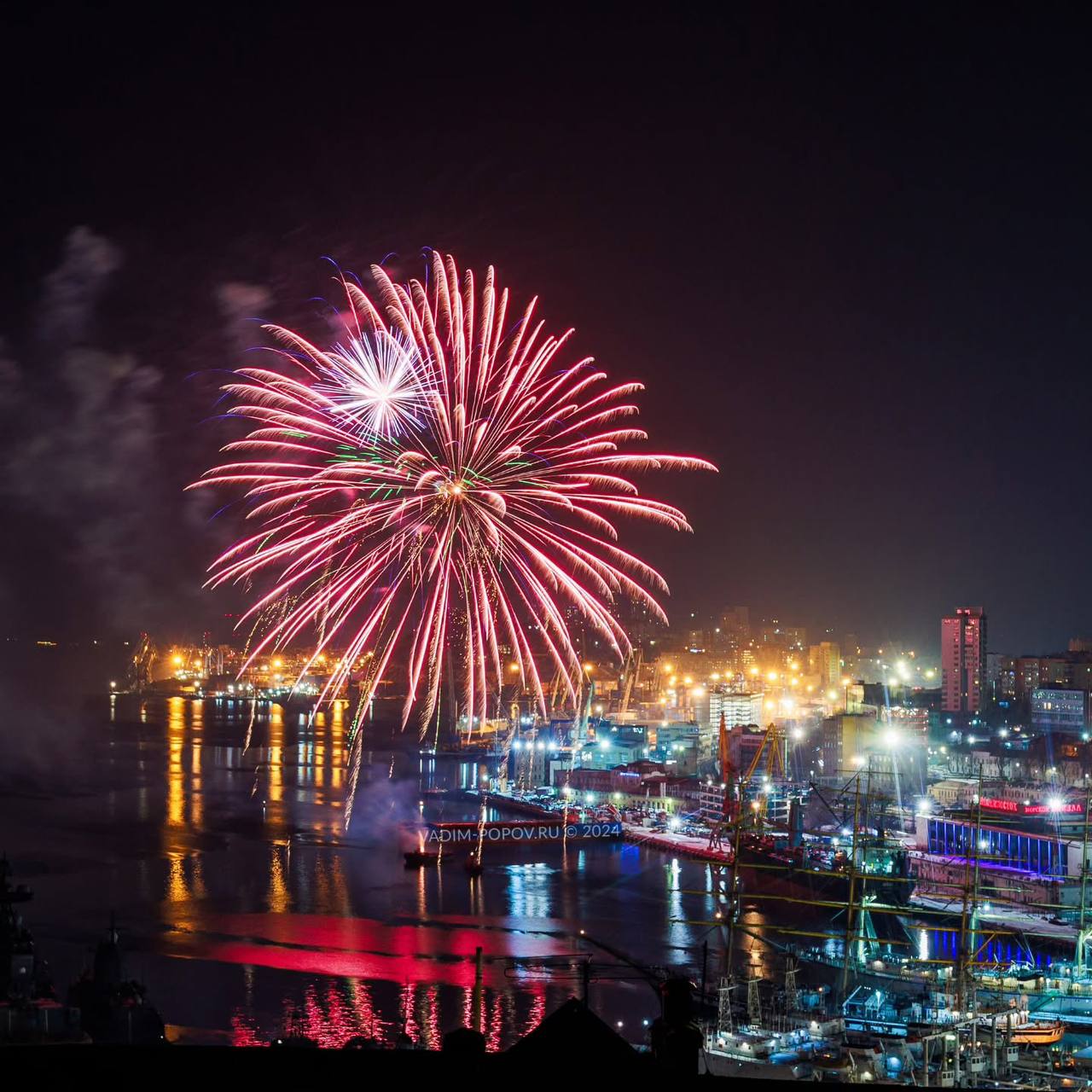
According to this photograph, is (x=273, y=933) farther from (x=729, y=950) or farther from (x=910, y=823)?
(x=910, y=823)

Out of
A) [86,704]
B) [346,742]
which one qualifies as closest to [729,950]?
[346,742]

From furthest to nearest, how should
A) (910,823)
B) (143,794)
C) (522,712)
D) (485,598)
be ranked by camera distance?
(522,712), (143,794), (910,823), (485,598)

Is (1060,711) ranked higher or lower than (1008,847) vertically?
higher

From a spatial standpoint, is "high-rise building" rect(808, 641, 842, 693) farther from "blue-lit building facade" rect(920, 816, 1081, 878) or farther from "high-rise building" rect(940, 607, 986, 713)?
"blue-lit building facade" rect(920, 816, 1081, 878)

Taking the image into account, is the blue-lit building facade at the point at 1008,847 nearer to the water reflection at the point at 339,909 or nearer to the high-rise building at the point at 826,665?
the water reflection at the point at 339,909

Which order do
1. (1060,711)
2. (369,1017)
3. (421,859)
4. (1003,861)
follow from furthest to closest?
(1060,711) → (421,859) → (1003,861) → (369,1017)

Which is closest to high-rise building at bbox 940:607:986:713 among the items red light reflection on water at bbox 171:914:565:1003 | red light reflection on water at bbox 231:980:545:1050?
red light reflection on water at bbox 171:914:565:1003

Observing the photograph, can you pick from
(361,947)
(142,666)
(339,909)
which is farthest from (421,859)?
(142,666)

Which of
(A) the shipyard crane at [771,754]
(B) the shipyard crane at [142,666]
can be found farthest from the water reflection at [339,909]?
(B) the shipyard crane at [142,666]

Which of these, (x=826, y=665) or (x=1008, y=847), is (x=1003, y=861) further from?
(x=826, y=665)
